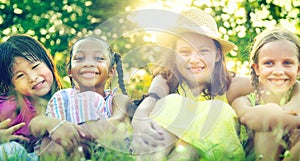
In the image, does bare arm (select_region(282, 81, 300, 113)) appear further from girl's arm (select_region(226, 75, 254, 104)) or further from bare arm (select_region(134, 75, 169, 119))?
bare arm (select_region(134, 75, 169, 119))

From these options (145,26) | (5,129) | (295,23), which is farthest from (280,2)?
(5,129)

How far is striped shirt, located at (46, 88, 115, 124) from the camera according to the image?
339cm

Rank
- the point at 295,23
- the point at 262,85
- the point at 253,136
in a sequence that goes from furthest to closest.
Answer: the point at 295,23 → the point at 262,85 → the point at 253,136

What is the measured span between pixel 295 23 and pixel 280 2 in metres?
0.34

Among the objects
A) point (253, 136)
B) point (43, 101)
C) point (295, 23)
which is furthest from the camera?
point (295, 23)

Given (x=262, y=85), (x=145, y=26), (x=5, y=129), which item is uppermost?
(x=145, y=26)

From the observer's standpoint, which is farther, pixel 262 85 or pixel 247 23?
pixel 247 23

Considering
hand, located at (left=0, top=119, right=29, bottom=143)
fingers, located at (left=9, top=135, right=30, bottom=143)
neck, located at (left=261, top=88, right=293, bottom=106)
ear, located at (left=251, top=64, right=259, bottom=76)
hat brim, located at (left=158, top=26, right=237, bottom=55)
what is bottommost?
fingers, located at (left=9, top=135, right=30, bottom=143)

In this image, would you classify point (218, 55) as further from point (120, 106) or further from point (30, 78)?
point (30, 78)

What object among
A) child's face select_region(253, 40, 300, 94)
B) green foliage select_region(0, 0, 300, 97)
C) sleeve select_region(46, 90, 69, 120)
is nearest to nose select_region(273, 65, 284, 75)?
child's face select_region(253, 40, 300, 94)

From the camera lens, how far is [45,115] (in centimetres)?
346

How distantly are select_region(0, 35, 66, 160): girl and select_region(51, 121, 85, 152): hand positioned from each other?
0.27 m

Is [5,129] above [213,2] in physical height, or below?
below

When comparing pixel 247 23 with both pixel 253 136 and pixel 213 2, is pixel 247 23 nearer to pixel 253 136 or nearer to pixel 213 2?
pixel 213 2
